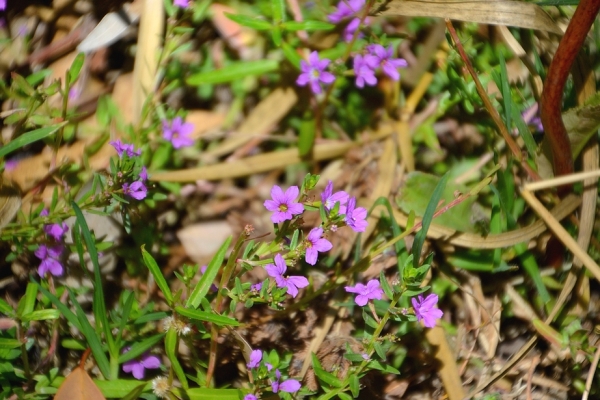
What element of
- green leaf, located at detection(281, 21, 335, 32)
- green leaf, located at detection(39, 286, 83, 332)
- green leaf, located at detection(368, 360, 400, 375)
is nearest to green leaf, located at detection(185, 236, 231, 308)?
green leaf, located at detection(39, 286, 83, 332)

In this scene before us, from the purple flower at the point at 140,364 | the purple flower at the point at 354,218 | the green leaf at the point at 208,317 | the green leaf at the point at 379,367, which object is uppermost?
the purple flower at the point at 354,218

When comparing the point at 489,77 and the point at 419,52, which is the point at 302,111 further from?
the point at 489,77

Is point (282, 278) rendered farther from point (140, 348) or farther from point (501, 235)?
point (501, 235)

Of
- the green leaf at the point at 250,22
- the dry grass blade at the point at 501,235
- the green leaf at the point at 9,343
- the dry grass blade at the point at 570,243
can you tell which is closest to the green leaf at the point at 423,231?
the dry grass blade at the point at 501,235

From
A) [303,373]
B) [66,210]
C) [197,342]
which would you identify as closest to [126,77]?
[66,210]

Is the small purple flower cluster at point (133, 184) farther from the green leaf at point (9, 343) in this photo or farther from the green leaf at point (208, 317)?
the green leaf at point (9, 343)

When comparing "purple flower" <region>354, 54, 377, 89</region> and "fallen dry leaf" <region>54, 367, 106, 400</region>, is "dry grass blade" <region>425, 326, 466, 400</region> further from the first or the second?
"fallen dry leaf" <region>54, 367, 106, 400</region>

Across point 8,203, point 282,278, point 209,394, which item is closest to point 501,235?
point 282,278
